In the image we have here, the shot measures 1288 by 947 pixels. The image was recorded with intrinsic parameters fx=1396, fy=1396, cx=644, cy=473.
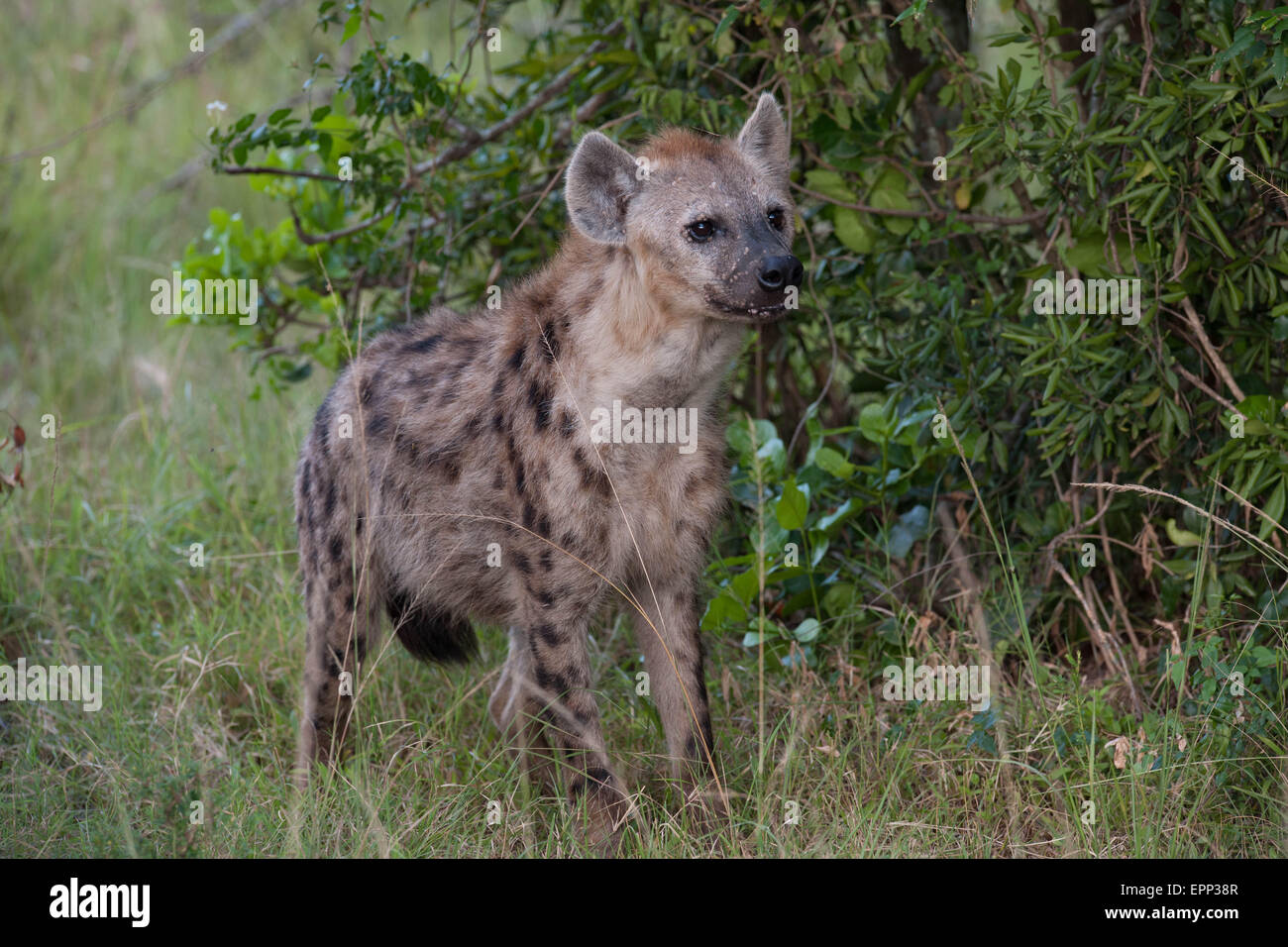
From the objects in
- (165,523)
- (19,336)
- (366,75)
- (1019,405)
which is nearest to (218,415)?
(165,523)

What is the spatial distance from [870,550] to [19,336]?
5233 mm

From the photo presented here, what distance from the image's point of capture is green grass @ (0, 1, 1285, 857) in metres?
3.66

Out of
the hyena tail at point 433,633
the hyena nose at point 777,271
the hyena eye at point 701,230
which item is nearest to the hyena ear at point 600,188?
the hyena eye at point 701,230

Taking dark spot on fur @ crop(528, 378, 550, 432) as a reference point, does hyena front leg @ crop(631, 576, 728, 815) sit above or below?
below

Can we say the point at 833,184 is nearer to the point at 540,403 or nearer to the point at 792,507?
the point at 792,507

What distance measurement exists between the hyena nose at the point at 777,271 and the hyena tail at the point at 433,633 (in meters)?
1.50

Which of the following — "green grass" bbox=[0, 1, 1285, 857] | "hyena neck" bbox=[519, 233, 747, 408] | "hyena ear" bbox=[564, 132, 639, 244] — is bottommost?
"green grass" bbox=[0, 1, 1285, 857]

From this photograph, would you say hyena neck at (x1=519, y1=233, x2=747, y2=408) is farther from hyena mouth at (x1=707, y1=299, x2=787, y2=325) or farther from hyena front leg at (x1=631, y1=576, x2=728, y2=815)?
hyena front leg at (x1=631, y1=576, x2=728, y2=815)

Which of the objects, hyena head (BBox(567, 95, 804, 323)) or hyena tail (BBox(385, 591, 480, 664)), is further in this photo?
hyena tail (BBox(385, 591, 480, 664))

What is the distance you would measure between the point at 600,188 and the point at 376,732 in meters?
1.82

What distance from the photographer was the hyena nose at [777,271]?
3691 millimetres
